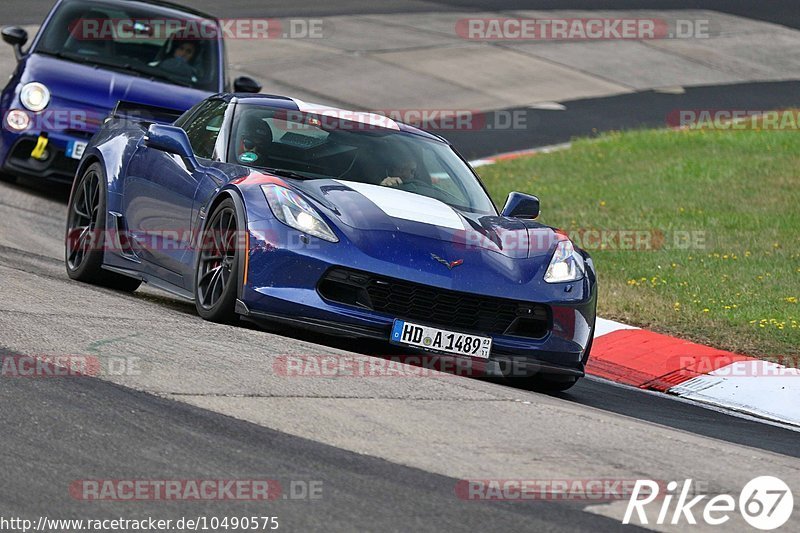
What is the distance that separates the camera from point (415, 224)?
7484 millimetres

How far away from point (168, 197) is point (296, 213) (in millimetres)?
1390

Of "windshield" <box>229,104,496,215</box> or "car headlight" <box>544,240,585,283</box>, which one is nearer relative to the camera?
"car headlight" <box>544,240,585,283</box>

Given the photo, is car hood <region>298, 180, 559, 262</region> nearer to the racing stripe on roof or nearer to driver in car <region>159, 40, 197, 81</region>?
the racing stripe on roof

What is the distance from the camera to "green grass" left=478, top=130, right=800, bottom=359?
10.2m

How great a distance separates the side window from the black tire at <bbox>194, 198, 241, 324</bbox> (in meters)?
0.82

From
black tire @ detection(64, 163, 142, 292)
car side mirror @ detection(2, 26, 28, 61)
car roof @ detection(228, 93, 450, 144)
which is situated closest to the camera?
car roof @ detection(228, 93, 450, 144)

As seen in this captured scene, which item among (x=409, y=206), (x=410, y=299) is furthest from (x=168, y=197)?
(x=410, y=299)

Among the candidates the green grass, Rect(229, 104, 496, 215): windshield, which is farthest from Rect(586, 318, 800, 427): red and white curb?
Rect(229, 104, 496, 215): windshield

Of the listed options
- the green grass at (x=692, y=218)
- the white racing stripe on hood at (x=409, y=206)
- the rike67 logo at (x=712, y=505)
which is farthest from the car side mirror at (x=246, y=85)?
the rike67 logo at (x=712, y=505)

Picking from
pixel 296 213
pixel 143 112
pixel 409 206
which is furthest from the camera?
pixel 143 112

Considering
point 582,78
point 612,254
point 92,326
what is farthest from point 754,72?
point 92,326

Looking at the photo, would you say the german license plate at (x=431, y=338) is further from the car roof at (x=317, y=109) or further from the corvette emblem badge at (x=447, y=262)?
the car roof at (x=317, y=109)

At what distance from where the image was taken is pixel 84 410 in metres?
5.58

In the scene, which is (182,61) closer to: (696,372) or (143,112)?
(143,112)
